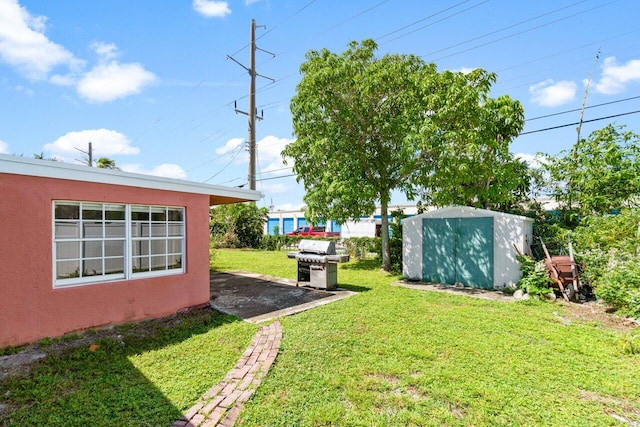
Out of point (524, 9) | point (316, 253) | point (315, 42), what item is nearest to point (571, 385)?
point (316, 253)

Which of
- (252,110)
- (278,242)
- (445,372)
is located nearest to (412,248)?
(445,372)

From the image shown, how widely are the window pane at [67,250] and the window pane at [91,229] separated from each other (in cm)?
22

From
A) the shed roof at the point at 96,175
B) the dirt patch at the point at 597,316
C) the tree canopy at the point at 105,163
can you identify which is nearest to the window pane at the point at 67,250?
the shed roof at the point at 96,175

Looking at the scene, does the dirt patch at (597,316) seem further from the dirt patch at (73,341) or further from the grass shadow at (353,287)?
the dirt patch at (73,341)

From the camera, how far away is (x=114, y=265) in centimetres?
603

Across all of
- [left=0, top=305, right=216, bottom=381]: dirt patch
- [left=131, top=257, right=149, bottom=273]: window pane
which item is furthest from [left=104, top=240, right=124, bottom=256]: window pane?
[left=0, top=305, right=216, bottom=381]: dirt patch

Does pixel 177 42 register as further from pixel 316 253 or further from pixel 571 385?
pixel 571 385

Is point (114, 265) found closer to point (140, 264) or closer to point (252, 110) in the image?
point (140, 264)

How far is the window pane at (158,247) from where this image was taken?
21.8 ft

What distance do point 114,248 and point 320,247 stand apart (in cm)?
514

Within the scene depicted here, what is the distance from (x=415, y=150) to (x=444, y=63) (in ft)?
14.5

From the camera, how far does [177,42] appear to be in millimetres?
12109

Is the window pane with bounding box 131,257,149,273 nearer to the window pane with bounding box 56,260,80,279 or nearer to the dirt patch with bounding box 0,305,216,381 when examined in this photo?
the window pane with bounding box 56,260,80,279

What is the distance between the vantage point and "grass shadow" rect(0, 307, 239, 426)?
10.6 feet
